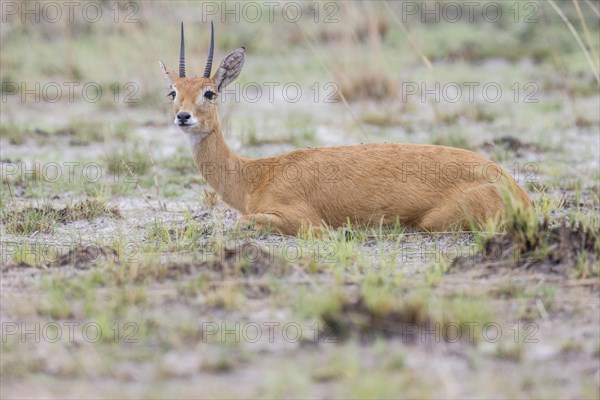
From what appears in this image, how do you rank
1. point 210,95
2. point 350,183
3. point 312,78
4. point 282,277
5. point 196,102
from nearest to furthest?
point 282,277 → point 350,183 → point 196,102 → point 210,95 → point 312,78

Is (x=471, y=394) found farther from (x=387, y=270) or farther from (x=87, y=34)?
(x=87, y=34)

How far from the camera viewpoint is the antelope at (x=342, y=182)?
21.2ft

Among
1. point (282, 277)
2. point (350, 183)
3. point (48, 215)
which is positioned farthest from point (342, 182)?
point (48, 215)

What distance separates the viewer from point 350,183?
22.1ft

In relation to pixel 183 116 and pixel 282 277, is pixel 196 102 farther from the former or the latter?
pixel 282 277

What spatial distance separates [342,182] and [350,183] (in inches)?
2.4

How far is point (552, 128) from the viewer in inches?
424

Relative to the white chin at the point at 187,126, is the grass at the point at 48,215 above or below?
below

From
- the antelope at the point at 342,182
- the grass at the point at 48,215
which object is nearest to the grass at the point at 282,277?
the grass at the point at 48,215

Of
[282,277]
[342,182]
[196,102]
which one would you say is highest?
[196,102]

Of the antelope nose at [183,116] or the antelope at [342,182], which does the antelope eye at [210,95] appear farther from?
the antelope nose at [183,116]

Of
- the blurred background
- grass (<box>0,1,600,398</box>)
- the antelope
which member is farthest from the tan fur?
the blurred background

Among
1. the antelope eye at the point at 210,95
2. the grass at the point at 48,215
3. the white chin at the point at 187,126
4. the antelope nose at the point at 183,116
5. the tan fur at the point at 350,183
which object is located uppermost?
the antelope eye at the point at 210,95

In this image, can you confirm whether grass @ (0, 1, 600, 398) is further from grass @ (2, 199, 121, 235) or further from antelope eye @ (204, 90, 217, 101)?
antelope eye @ (204, 90, 217, 101)
